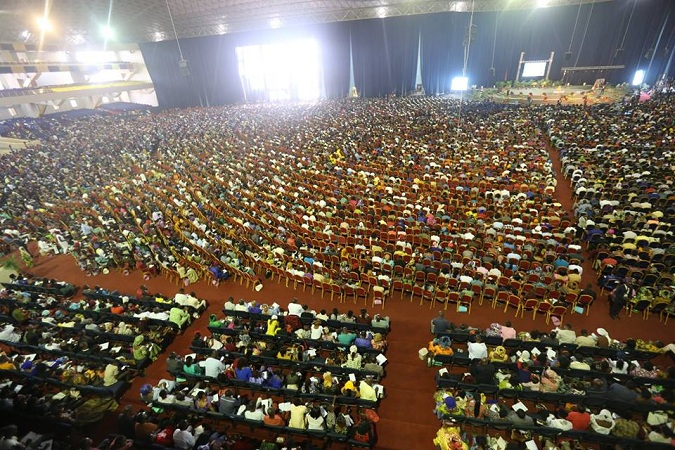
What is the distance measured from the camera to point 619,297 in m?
8.10

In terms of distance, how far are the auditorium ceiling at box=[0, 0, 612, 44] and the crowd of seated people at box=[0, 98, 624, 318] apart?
38.3 ft

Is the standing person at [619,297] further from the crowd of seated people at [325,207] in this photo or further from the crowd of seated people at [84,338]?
the crowd of seated people at [84,338]

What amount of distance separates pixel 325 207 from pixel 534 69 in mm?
38204

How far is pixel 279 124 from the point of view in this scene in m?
31.3

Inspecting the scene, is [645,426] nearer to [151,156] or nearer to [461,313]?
[461,313]

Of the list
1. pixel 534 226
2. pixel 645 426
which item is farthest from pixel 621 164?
pixel 645 426

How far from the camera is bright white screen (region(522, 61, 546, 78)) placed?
38719 mm

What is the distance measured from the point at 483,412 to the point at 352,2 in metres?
34.9

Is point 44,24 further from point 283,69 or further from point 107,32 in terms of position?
point 283,69

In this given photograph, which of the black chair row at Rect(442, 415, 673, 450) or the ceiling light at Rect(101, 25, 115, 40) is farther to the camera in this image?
the ceiling light at Rect(101, 25, 115, 40)

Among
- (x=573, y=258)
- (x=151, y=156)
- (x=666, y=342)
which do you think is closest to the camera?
(x=666, y=342)

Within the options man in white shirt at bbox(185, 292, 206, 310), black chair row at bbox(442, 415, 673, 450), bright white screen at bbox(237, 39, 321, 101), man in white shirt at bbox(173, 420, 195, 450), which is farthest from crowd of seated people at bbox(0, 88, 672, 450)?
bright white screen at bbox(237, 39, 321, 101)

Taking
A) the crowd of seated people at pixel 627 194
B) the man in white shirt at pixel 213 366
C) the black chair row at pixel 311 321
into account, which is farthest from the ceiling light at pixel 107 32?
the crowd of seated people at pixel 627 194

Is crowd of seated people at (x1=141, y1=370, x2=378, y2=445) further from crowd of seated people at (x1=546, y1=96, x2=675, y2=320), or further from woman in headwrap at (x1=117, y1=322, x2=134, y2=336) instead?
crowd of seated people at (x1=546, y1=96, x2=675, y2=320)
